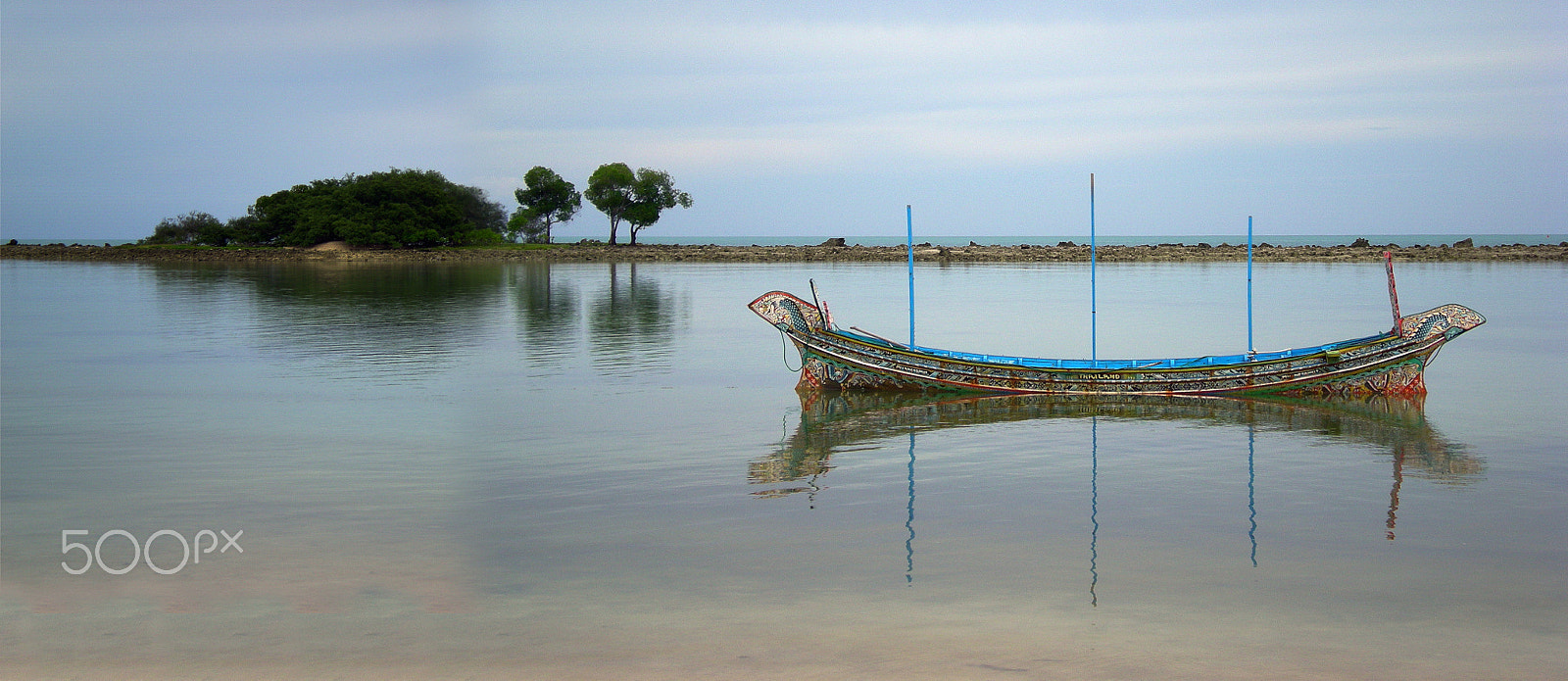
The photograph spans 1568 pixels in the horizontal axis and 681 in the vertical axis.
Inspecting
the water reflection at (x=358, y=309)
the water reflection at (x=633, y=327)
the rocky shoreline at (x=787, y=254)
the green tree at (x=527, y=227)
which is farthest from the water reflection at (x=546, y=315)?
the green tree at (x=527, y=227)

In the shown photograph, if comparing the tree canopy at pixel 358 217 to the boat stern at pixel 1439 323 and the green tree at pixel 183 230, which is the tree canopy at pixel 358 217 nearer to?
A: the green tree at pixel 183 230

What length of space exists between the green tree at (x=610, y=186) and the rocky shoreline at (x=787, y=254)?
3.40m

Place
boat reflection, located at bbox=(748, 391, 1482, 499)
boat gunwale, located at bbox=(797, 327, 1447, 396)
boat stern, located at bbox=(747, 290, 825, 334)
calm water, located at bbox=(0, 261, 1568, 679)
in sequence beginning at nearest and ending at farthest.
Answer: calm water, located at bbox=(0, 261, 1568, 679), boat reflection, located at bbox=(748, 391, 1482, 499), boat gunwale, located at bbox=(797, 327, 1447, 396), boat stern, located at bbox=(747, 290, 825, 334)

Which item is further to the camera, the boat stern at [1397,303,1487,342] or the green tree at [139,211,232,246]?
the green tree at [139,211,232,246]

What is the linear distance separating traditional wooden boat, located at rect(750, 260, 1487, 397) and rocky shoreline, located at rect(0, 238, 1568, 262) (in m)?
53.9

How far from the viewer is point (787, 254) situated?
78.9 metres

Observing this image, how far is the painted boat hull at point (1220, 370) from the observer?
15844mm

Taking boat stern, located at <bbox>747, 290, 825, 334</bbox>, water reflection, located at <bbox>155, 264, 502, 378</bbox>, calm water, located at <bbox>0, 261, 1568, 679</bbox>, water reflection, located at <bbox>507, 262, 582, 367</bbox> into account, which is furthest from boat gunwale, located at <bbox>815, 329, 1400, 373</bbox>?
water reflection, located at <bbox>155, 264, 502, 378</bbox>

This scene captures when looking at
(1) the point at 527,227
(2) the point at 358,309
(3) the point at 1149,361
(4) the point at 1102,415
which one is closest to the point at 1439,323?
(3) the point at 1149,361

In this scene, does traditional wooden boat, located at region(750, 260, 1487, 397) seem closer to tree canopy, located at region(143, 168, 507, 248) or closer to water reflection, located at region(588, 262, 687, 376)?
water reflection, located at region(588, 262, 687, 376)

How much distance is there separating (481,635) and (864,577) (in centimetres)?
261

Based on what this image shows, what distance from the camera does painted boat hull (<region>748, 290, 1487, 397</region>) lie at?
1584 centimetres

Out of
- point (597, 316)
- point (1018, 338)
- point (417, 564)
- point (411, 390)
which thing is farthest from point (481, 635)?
point (597, 316)

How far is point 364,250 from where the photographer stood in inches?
2847
